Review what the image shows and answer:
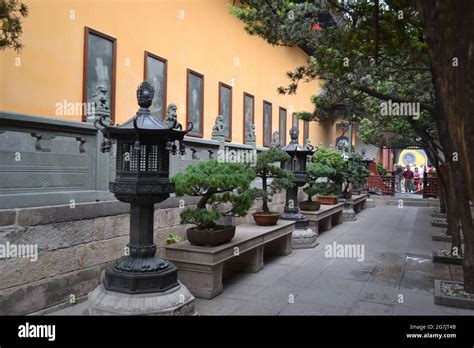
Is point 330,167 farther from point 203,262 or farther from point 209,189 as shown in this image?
point 203,262

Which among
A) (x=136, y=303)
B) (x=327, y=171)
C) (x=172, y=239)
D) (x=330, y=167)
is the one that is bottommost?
(x=136, y=303)

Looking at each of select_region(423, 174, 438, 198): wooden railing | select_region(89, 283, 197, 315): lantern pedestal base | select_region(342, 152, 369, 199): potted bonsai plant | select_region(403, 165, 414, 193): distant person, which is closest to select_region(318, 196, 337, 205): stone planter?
select_region(342, 152, 369, 199): potted bonsai plant

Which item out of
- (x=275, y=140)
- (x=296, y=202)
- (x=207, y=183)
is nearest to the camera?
(x=207, y=183)

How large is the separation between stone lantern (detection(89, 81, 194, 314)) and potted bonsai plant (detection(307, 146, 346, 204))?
26.4ft

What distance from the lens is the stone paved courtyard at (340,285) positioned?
519 cm

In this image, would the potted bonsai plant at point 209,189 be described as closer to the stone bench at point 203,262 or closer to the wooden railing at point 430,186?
the stone bench at point 203,262

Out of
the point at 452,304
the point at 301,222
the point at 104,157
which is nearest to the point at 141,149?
the point at 104,157

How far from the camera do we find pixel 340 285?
248 inches

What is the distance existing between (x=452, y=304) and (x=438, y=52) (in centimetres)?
393

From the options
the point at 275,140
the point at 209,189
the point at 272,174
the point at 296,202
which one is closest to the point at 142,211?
the point at 209,189

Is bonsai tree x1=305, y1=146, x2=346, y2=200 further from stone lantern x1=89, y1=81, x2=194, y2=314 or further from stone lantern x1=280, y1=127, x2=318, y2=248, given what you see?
stone lantern x1=89, y1=81, x2=194, y2=314

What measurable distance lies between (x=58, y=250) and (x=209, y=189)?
1.99 metres

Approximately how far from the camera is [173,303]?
4211 mm

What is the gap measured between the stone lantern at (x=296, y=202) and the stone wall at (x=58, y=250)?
14.4ft
